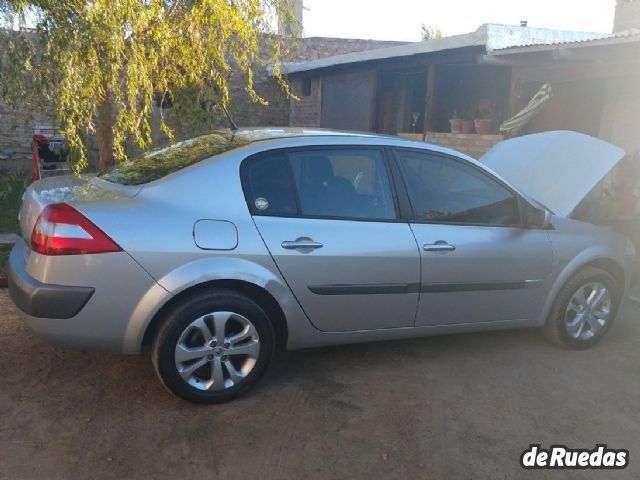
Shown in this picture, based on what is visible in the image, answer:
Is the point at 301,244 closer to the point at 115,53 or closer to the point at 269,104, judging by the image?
the point at 115,53

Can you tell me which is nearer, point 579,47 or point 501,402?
point 501,402

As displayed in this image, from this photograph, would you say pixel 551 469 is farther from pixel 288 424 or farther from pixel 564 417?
pixel 288 424

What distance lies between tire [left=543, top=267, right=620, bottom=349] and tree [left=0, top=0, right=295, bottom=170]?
3.61 m

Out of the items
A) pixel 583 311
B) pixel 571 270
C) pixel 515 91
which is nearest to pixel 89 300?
pixel 571 270

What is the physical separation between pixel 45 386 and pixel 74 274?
932 millimetres

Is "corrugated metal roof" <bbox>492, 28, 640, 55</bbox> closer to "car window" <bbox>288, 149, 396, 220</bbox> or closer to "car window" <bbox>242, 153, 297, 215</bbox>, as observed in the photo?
"car window" <bbox>288, 149, 396, 220</bbox>

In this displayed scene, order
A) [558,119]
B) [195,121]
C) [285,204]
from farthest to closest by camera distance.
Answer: [558,119] → [195,121] → [285,204]

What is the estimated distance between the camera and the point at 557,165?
479 cm

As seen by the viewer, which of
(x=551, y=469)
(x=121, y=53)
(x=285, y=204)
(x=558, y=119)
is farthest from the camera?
(x=558, y=119)

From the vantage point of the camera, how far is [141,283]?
9.41 ft

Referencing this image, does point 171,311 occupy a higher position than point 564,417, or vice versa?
point 171,311

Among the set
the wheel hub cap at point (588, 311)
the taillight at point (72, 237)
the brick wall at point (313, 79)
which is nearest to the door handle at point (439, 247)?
the wheel hub cap at point (588, 311)

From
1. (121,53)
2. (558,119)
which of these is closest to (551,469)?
(121,53)

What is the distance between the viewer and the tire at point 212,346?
2969 millimetres
